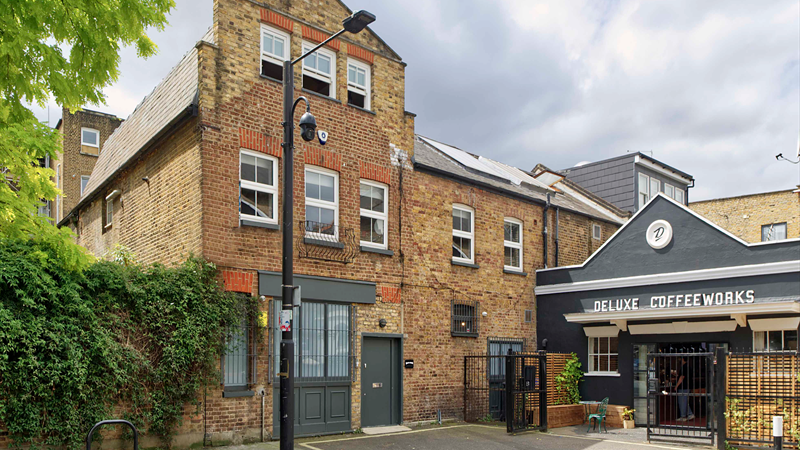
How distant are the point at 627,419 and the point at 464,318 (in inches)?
195

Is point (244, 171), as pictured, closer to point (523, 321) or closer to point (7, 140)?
point (7, 140)

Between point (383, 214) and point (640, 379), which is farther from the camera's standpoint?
point (640, 379)

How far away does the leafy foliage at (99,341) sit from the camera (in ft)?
30.5

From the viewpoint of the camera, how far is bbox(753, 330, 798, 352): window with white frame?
1455cm

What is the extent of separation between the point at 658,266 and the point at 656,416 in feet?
13.9

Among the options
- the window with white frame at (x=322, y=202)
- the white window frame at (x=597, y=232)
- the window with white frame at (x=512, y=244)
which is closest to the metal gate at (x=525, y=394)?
the window with white frame at (x=512, y=244)

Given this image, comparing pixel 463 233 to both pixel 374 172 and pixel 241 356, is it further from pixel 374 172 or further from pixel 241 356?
pixel 241 356

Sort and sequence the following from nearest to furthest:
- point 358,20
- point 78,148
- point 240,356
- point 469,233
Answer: point 358,20 < point 240,356 < point 469,233 < point 78,148

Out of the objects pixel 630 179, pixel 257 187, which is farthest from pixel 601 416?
pixel 630 179

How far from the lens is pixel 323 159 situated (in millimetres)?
14211

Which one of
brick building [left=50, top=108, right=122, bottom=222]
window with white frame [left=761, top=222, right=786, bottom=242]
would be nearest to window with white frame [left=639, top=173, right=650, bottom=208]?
window with white frame [left=761, top=222, right=786, bottom=242]

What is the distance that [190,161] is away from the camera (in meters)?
12.7

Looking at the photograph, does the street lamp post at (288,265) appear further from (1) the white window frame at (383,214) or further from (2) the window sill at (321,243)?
(1) the white window frame at (383,214)

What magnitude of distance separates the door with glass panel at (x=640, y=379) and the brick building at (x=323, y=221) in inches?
128
